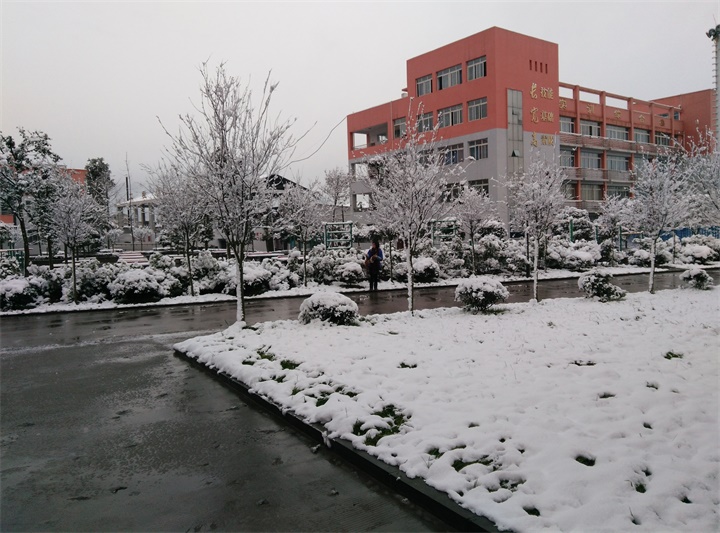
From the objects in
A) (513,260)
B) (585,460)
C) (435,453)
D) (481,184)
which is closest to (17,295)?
(435,453)

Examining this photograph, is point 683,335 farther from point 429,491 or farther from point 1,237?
point 1,237

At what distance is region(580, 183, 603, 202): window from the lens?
2044 inches

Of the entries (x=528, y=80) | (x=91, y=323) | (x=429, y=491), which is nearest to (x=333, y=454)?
(x=429, y=491)

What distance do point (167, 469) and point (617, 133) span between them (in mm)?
62588

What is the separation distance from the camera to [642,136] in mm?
59000

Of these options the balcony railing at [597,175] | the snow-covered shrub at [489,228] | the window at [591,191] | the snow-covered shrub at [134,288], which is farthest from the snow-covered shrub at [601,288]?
the window at [591,191]

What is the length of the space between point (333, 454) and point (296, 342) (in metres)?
4.18

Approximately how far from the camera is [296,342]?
28.5 ft

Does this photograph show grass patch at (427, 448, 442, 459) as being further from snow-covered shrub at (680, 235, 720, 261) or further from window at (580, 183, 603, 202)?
window at (580, 183, 603, 202)

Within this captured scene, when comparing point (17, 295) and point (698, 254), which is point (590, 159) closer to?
point (698, 254)

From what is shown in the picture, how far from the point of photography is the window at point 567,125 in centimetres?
5028

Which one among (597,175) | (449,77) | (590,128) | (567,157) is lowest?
(597,175)

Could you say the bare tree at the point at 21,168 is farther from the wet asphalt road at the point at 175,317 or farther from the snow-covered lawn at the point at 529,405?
the snow-covered lawn at the point at 529,405

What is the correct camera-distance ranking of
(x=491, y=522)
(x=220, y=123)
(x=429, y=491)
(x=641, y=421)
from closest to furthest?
1. (x=491, y=522)
2. (x=429, y=491)
3. (x=641, y=421)
4. (x=220, y=123)
